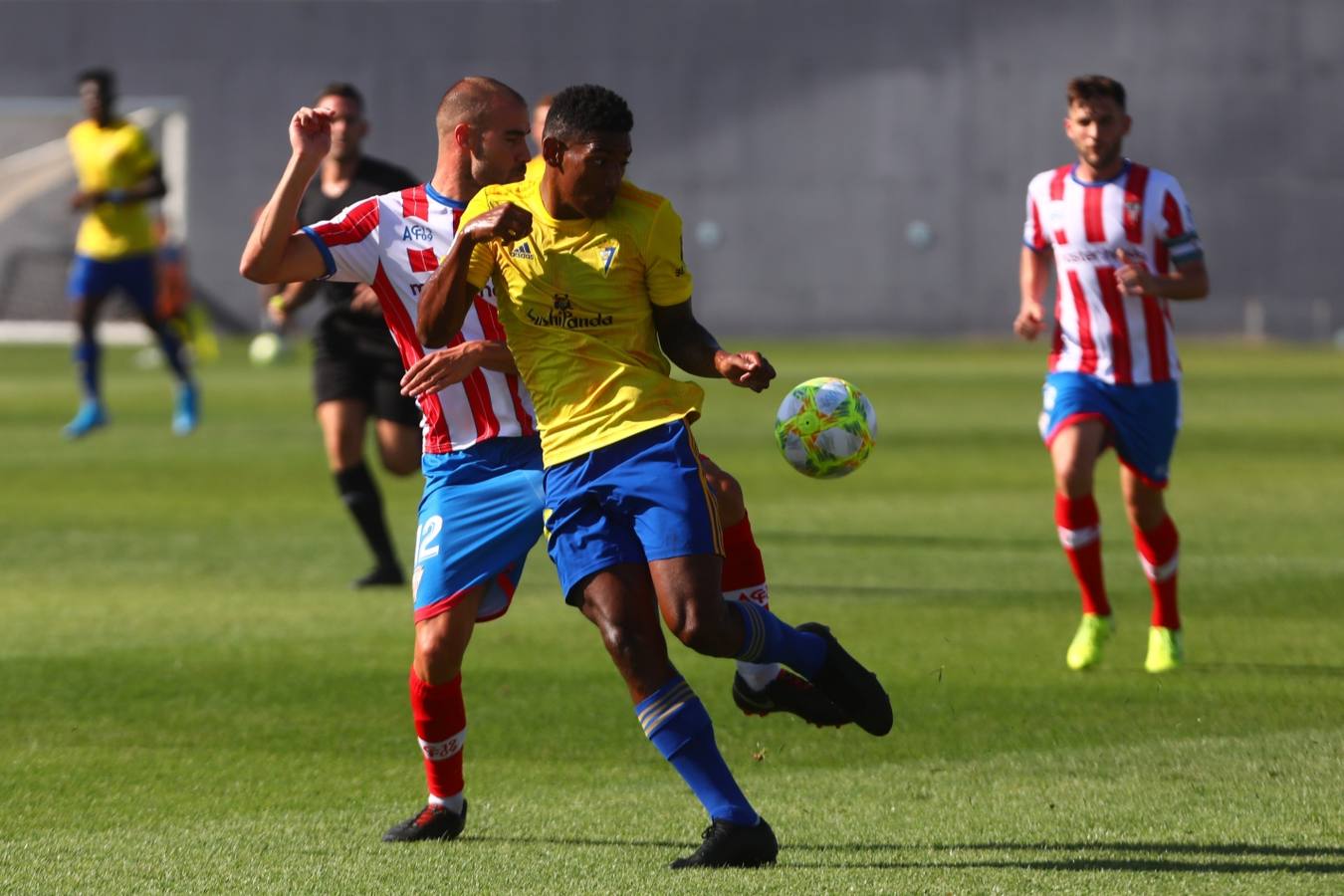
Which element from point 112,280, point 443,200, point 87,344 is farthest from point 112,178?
point 443,200

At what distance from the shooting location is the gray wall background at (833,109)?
40.4 metres

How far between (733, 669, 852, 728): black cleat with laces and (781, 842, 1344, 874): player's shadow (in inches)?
15.8

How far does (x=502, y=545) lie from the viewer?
5.62 metres

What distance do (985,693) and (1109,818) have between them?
207 cm

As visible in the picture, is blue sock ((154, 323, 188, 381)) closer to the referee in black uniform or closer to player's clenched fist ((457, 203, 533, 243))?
the referee in black uniform

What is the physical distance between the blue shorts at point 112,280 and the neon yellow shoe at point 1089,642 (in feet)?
37.8

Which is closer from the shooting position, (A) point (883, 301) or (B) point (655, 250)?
(B) point (655, 250)

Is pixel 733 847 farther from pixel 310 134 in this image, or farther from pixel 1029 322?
pixel 1029 322

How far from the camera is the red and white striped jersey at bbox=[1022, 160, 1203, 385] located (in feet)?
27.8

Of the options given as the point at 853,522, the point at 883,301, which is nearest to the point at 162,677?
the point at 853,522

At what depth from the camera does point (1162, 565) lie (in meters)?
8.48

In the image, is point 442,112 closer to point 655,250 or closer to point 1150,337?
point 655,250

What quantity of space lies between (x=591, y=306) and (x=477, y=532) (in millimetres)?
718

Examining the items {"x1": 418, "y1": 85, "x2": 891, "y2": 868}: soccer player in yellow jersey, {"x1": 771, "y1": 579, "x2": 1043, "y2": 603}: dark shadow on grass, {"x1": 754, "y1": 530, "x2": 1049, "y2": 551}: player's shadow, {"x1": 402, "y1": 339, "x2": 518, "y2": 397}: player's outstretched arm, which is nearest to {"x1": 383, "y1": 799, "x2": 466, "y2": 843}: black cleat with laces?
{"x1": 418, "y1": 85, "x2": 891, "y2": 868}: soccer player in yellow jersey
